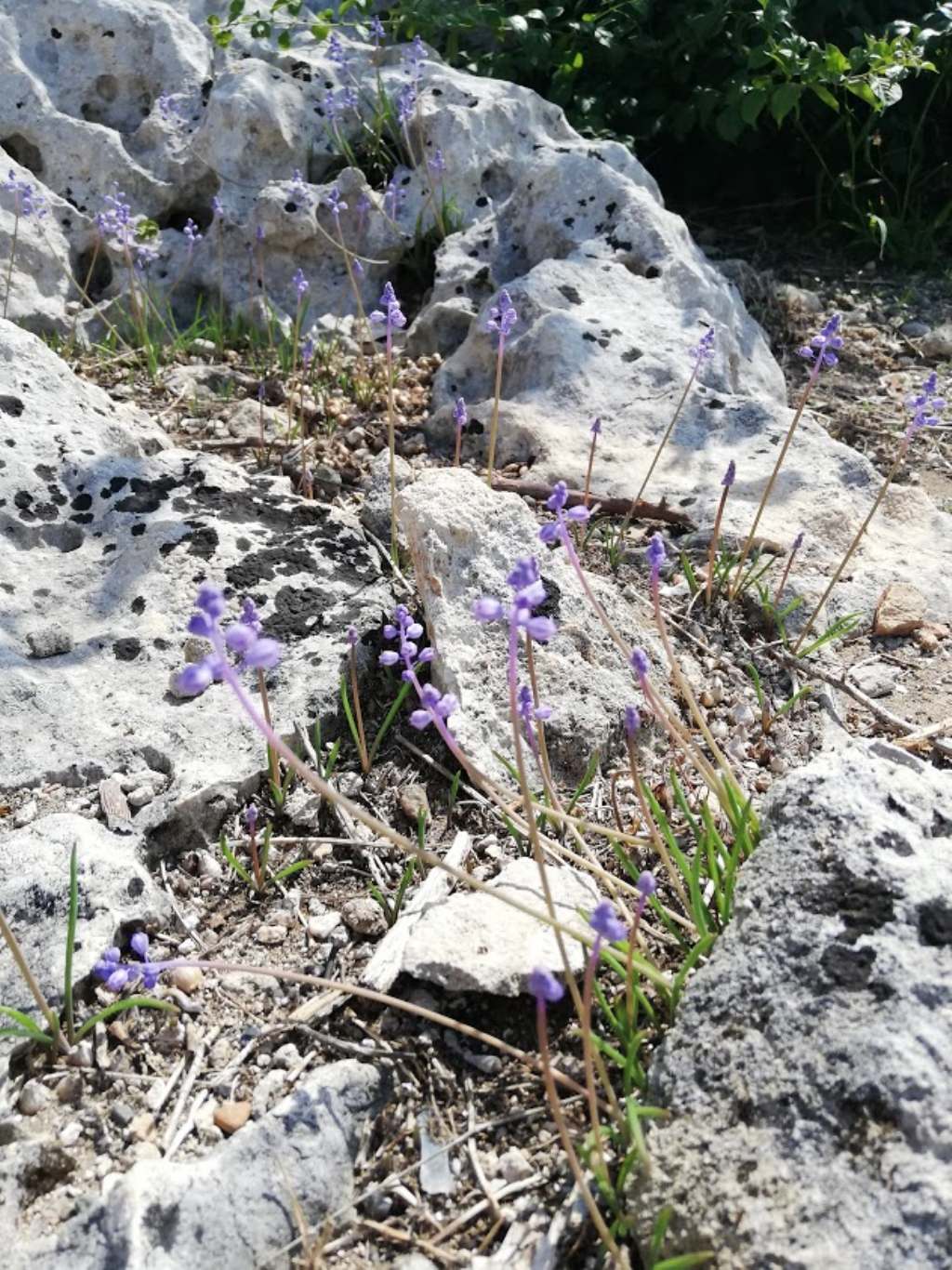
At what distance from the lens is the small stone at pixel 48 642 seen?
11.1 ft

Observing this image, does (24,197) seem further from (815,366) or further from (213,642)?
(213,642)

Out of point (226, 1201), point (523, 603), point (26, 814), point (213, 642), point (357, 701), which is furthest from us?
point (357, 701)

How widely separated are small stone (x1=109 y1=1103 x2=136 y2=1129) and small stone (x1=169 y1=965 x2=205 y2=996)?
0.32 metres

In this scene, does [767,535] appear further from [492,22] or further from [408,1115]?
[492,22]

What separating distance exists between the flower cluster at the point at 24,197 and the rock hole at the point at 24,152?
32 cm

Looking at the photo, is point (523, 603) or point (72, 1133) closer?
point (523, 603)

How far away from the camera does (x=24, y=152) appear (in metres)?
6.12

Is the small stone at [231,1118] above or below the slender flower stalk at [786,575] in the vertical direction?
below

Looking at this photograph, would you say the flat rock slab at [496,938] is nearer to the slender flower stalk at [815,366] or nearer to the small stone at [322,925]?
the small stone at [322,925]

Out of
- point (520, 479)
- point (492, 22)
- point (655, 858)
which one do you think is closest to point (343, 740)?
point (655, 858)

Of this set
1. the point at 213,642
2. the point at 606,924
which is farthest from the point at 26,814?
the point at 606,924

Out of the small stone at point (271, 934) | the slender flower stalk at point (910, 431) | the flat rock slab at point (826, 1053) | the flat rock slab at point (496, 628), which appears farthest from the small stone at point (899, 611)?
the small stone at point (271, 934)

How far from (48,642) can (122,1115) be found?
141 cm

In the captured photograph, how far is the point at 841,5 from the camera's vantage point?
6.72 metres
